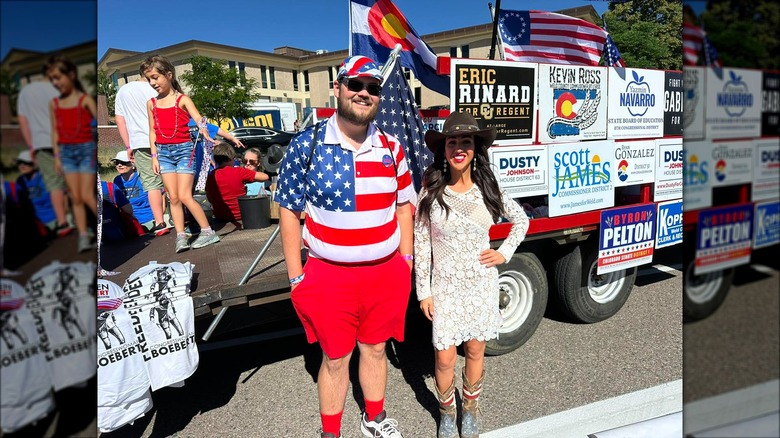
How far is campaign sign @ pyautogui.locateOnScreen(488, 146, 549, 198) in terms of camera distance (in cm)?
341

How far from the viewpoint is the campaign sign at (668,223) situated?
171 inches

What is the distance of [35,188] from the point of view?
95cm

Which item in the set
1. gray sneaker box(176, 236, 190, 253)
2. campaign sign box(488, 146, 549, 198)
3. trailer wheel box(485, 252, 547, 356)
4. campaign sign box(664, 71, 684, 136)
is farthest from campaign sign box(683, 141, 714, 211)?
campaign sign box(664, 71, 684, 136)

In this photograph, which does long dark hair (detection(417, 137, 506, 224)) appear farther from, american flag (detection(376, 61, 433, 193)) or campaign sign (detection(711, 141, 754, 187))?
campaign sign (detection(711, 141, 754, 187))

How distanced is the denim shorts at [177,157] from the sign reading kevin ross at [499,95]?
1989 mm

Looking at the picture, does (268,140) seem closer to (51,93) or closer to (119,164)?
(119,164)

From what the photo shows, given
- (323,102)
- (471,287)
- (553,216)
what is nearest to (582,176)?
(553,216)

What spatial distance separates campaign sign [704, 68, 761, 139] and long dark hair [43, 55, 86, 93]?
1.19 metres

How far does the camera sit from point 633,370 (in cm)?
362

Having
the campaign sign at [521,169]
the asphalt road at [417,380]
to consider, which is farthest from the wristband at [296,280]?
the campaign sign at [521,169]

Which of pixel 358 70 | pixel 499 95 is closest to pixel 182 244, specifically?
pixel 358 70

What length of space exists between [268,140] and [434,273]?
1782 cm

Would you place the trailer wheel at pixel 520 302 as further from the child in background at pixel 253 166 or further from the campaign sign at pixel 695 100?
the campaign sign at pixel 695 100

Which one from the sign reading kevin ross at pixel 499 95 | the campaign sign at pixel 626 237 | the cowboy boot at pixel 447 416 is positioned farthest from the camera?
the campaign sign at pixel 626 237
